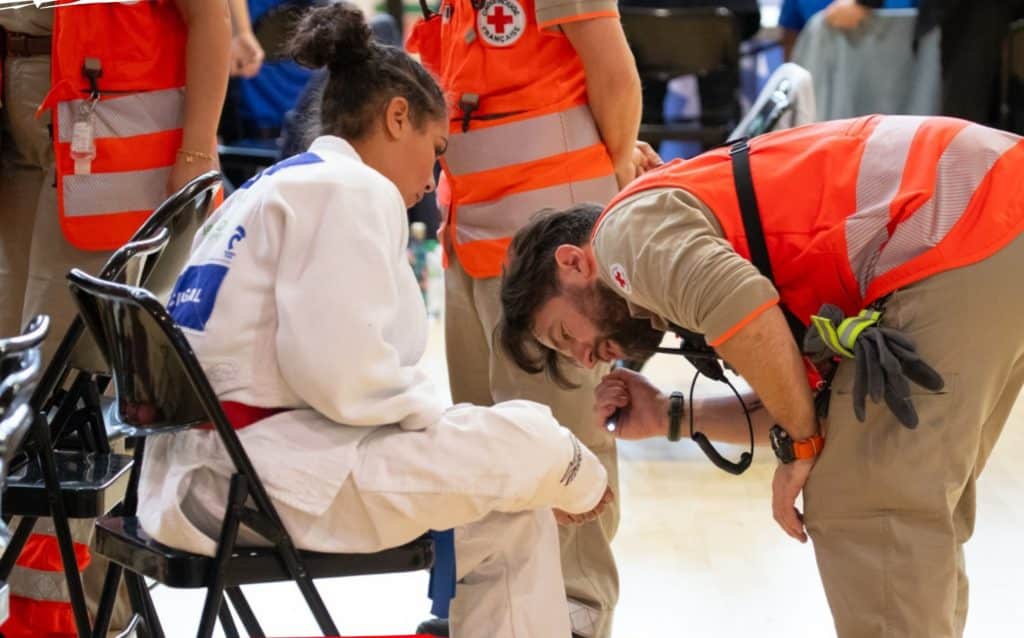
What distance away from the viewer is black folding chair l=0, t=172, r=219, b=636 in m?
2.03

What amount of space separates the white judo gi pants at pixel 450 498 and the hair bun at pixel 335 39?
65cm

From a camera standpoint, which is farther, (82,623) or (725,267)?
(82,623)

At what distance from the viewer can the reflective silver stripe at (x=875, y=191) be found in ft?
6.00

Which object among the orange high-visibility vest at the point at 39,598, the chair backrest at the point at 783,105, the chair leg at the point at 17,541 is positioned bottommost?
the orange high-visibility vest at the point at 39,598

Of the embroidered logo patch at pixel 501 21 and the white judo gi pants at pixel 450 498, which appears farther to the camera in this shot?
the embroidered logo patch at pixel 501 21

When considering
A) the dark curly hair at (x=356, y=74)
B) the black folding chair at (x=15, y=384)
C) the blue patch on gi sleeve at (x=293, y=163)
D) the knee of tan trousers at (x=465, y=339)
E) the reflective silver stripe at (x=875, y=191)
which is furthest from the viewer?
the knee of tan trousers at (x=465, y=339)

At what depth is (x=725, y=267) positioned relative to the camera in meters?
1.76

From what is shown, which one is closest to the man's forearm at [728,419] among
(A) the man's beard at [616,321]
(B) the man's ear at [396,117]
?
(A) the man's beard at [616,321]

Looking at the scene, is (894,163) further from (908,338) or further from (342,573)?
(342,573)

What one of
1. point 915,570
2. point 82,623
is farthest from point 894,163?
point 82,623

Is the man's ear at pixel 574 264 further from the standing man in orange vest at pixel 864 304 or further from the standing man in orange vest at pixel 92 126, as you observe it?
the standing man in orange vest at pixel 92 126

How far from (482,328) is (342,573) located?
3.23ft

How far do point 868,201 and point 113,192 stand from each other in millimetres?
1409

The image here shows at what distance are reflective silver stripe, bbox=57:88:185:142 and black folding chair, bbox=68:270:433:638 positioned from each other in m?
0.79
